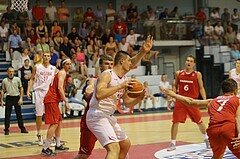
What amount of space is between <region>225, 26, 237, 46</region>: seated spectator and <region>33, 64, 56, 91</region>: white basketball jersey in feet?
51.4

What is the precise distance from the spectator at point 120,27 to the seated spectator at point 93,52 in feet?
5.90

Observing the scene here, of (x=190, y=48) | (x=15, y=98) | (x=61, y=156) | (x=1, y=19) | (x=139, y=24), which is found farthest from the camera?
(x=190, y=48)

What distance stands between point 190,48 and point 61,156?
17356mm

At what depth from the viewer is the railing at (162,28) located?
868 inches

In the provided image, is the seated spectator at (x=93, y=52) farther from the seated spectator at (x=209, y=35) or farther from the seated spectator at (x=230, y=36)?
the seated spectator at (x=230, y=36)

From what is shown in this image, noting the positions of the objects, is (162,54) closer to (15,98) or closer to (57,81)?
(15,98)

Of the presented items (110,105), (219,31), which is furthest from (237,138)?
(219,31)

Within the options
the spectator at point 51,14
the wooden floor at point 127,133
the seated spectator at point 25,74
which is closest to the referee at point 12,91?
the wooden floor at point 127,133

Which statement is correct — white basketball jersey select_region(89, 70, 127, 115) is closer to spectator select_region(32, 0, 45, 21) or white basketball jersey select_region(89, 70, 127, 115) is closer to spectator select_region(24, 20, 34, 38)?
spectator select_region(24, 20, 34, 38)

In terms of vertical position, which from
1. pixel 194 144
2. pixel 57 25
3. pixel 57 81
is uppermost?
pixel 57 25

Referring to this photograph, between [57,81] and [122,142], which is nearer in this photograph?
[122,142]

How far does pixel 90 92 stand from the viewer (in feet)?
24.1

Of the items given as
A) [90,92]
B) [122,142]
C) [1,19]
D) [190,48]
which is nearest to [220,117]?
[122,142]

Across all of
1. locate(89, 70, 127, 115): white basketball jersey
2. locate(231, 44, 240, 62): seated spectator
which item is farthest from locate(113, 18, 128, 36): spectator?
locate(89, 70, 127, 115): white basketball jersey
